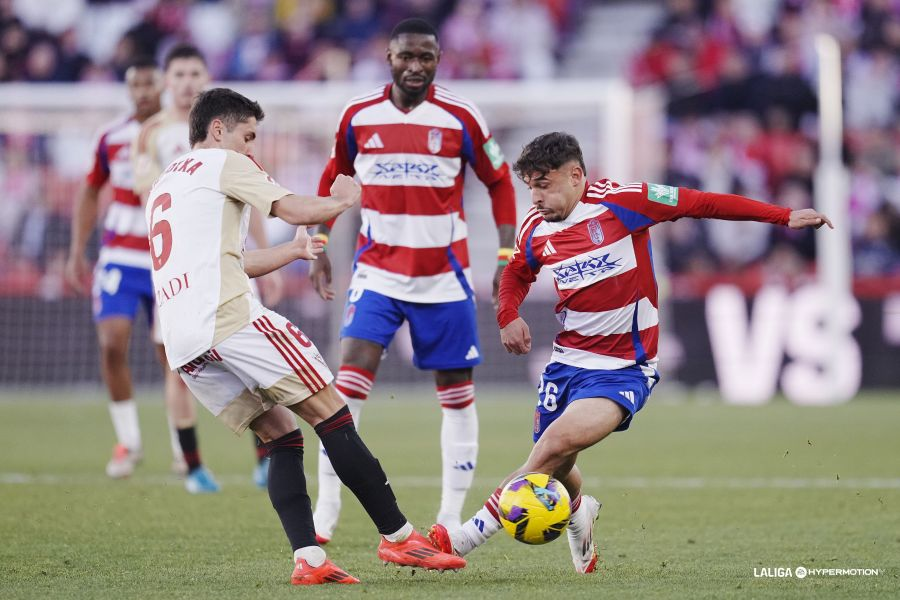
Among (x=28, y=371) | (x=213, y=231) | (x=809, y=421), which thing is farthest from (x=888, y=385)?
(x=213, y=231)

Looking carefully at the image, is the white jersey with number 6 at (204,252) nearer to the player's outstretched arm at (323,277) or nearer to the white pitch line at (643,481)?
the player's outstretched arm at (323,277)


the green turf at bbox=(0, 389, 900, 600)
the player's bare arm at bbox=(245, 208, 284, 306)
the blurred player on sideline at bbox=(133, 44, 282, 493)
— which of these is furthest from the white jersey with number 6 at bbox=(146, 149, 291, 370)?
the blurred player on sideline at bbox=(133, 44, 282, 493)

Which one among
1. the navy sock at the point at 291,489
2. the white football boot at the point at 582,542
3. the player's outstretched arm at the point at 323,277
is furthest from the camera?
the player's outstretched arm at the point at 323,277

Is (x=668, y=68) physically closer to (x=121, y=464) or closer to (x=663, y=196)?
(x=121, y=464)

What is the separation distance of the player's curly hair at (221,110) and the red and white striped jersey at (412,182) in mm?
1700

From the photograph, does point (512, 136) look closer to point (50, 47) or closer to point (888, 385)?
point (888, 385)

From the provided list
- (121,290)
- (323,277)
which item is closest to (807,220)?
(323,277)

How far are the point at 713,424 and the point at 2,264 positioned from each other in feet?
28.6

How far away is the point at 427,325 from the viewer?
24.6 feet

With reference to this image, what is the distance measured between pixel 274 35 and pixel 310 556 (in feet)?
59.9

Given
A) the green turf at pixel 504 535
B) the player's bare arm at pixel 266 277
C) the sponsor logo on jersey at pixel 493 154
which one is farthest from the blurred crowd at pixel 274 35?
the sponsor logo on jersey at pixel 493 154

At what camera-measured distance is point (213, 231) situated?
564cm

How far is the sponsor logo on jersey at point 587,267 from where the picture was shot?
245 inches

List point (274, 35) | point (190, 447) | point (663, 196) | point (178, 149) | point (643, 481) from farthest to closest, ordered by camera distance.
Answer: point (274, 35), point (643, 481), point (190, 447), point (178, 149), point (663, 196)
